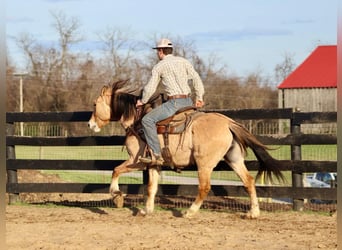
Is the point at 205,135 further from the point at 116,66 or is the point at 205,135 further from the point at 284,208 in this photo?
the point at 116,66

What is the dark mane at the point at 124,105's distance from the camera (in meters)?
8.28

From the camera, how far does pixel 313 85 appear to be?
43562 millimetres

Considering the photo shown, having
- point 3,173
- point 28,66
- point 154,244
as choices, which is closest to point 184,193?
point 154,244

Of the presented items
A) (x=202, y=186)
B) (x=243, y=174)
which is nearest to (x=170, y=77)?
(x=202, y=186)

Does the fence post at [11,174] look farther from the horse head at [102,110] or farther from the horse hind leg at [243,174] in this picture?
the horse hind leg at [243,174]

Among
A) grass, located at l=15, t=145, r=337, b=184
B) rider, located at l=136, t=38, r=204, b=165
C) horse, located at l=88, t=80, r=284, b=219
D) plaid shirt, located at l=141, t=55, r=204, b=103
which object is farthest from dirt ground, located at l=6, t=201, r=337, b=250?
grass, located at l=15, t=145, r=337, b=184

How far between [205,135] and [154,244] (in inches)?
82.1

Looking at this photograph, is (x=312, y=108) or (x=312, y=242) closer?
(x=312, y=242)

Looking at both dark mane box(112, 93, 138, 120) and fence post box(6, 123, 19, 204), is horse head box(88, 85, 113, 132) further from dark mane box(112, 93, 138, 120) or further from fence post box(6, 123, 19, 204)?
fence post box(6, 123, 19, 204)

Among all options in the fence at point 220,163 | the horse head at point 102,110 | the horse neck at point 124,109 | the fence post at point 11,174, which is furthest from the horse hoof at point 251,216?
the fence post at point 11,174

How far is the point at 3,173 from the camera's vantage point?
2.04 meters

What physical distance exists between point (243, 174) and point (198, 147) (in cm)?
77

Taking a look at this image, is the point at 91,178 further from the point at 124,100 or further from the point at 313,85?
the point at 313,85

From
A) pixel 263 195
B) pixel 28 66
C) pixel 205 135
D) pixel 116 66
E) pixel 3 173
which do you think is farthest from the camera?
pixel 28 66
